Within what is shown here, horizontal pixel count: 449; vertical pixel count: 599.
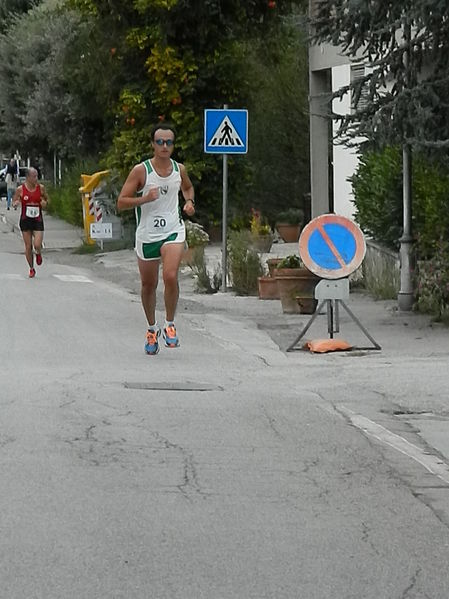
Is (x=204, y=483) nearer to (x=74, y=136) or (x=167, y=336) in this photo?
(x=167, y=336)

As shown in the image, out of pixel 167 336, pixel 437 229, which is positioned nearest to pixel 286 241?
pixel 437 229

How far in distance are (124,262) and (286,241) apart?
583 cm

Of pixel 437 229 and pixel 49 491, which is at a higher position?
pixel 437 229

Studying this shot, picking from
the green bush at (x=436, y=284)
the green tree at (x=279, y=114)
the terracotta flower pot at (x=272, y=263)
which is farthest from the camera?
the green tree at (x=279, y=114)

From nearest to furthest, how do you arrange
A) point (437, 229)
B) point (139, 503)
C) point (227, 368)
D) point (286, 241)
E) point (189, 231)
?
point (139, 503)
point (227, 368)
point (437, 229)
point (189, 231)
point (286, 241)

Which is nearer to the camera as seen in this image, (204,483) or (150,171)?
(204,483)

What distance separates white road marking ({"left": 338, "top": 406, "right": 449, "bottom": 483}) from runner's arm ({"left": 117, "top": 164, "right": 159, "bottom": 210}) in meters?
3.31

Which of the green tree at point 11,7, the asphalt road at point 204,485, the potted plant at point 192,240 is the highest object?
the green tree at point 11,7

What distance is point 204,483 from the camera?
24.8ft

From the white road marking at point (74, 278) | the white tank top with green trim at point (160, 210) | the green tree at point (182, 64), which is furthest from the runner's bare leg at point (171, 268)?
the green tree at point (182, 64)

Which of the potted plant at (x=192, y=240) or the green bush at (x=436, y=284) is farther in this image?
the potted plant at (x=192, y=240)

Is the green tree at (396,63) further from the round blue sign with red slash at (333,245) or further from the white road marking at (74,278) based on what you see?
the white road marking at (74,278)

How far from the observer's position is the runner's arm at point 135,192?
12.6m

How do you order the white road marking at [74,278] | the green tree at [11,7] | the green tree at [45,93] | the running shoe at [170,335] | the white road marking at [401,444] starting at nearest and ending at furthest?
the white road marking at [401,444] → the running shoe at [170,335] → the white road marking at [74,278] → the green tree at [45,93] → the green tree at [11,7]
